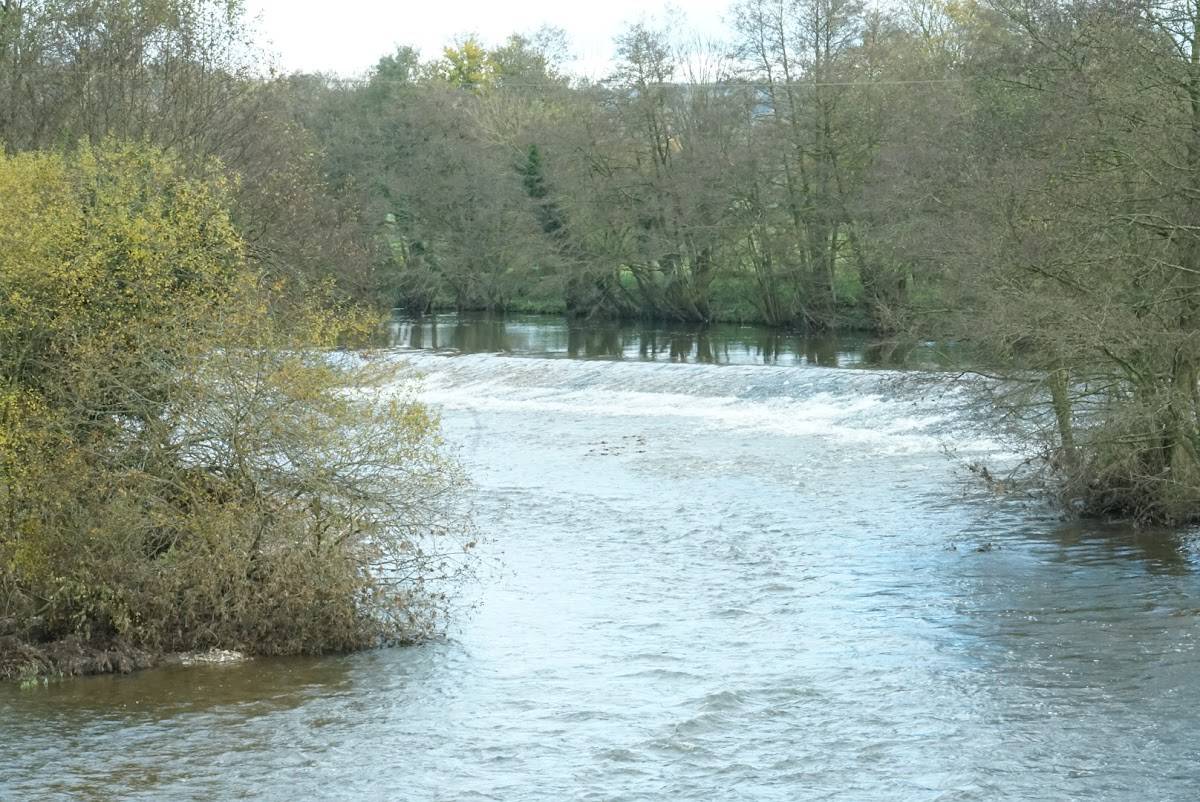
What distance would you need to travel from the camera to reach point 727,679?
13.3 metres

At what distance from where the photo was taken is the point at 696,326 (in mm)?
52875

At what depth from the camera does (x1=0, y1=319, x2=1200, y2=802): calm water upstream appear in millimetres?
10875

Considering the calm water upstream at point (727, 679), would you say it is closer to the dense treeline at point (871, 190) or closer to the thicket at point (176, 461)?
the thicket at point (176, 461)

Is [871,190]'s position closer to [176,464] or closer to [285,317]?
[285,317]

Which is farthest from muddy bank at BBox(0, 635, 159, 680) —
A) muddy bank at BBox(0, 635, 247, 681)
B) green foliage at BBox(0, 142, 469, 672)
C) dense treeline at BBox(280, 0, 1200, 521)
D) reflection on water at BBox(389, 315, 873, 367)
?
reflection on water at BBox(389, 315, 873, 367)

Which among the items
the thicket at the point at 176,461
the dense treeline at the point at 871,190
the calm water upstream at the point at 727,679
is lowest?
the calm water upstream at the point at 727,679

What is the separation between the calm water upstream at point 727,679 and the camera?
10875 mm

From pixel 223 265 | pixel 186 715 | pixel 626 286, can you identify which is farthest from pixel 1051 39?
pixel 626 286

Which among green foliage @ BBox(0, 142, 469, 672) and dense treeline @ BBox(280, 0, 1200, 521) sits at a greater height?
dense treeline @ BBox(280, 0, 1200, 521)

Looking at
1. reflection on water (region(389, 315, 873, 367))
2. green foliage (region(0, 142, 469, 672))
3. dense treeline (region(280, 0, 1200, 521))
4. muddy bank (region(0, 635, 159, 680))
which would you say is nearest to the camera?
muddy bank (region(0, 635, 159, 680))

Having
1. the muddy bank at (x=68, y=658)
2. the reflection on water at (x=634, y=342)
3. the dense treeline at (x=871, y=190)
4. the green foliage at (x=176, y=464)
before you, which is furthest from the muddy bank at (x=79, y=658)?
the reflection on water at (x=634, y=342)

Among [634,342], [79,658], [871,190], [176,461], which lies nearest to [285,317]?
[176,461]

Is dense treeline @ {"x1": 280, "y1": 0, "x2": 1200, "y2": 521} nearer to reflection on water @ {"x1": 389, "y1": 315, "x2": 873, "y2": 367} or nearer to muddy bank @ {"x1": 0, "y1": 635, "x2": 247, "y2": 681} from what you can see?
reflection on water @ {"x1": 389, "y1": 315, "x2": 873, "y2": 367}

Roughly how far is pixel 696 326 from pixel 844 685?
132 ft
